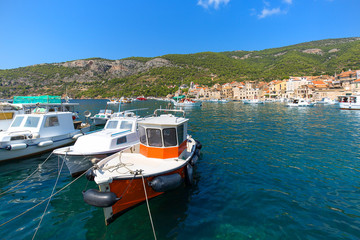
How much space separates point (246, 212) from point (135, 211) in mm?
4533

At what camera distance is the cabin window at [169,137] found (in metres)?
8.01

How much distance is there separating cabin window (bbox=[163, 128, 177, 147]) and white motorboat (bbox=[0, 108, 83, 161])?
11273mm

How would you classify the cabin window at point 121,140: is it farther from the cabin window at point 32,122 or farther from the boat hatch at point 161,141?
the cabin window at point 32,122

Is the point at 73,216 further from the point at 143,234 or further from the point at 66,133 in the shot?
the point at 66,133

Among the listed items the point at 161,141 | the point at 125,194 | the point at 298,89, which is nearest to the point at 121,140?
the point at 161,141

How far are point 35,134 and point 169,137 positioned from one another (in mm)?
11798

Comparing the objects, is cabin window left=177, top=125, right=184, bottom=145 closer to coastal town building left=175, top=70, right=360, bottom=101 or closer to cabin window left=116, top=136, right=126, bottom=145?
cabin window left=116, top=136, right=126, bottom=145

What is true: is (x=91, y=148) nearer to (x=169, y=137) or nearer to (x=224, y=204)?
(x=169, y=137)

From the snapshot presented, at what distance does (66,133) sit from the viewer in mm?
15516

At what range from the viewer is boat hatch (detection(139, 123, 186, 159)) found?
8.01 meters

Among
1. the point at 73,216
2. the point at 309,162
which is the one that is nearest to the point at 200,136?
the point at 309,162

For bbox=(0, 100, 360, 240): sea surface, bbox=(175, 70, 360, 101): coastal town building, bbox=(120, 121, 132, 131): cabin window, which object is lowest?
bbox=(0, 100, 360, 240): sea surface

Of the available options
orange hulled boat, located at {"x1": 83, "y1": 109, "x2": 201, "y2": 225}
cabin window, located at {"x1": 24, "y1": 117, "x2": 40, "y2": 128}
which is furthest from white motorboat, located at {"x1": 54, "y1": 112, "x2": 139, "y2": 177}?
cabin window, located at {"x1": 24, "y1": 117, "x2": 40, "y2": 128}

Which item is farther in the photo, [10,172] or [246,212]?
[10,172]
